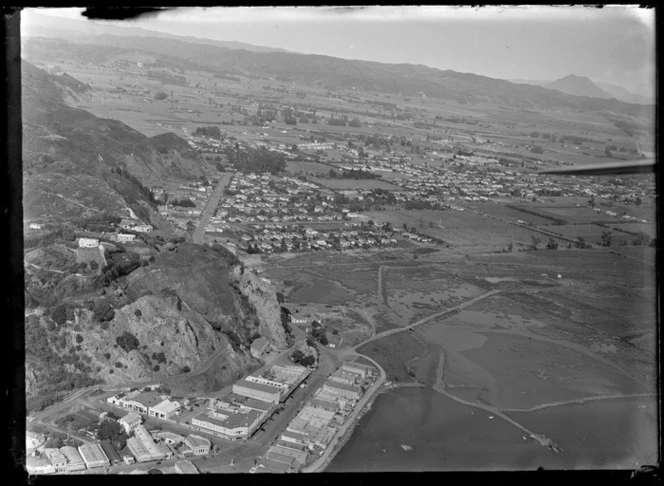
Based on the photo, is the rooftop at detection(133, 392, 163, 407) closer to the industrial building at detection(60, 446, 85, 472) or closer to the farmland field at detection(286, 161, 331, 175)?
the industrial building at detection(60, 446, 85, 472)

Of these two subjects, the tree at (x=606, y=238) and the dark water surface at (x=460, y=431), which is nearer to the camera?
the dark water surface at (x=460, y=431)

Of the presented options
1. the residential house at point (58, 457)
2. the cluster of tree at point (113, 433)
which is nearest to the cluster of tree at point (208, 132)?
the cluster of tree at point (113, 433)

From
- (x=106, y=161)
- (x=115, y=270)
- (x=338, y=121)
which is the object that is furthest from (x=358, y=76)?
(x=106, y=161)

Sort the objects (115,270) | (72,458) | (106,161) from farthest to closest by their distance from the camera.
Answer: (106,161)
(115,270)
(72,458)

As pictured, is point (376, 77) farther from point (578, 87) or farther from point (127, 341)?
point (127, 341)

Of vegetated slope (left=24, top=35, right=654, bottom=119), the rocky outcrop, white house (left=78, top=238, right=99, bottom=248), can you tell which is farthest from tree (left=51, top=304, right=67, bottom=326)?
vegetated slope (left=24, top=35, right=654, bottom=119)

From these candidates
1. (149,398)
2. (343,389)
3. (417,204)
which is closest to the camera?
(149,398)

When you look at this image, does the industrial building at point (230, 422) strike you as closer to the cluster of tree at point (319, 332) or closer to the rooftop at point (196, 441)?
the rooftop at point (196, 441)
